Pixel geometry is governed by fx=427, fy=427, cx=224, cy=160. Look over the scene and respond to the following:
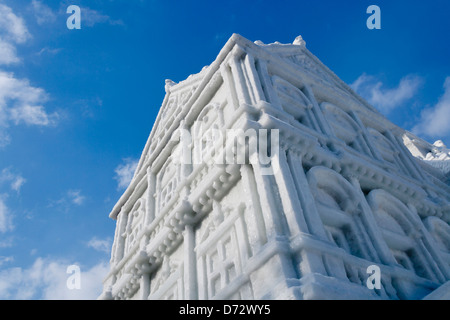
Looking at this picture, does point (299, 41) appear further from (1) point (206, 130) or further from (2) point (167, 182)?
(2) point (167, 182)

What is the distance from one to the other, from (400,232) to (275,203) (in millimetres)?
5436

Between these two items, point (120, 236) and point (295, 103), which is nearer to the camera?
point (295, 103)

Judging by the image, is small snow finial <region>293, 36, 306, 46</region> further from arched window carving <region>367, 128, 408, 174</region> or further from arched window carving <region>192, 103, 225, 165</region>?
arched window carving <region>192, 103, 225, 165</region>

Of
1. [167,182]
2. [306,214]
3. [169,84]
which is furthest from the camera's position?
[169,84]

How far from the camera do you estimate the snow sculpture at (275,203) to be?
28.8ft

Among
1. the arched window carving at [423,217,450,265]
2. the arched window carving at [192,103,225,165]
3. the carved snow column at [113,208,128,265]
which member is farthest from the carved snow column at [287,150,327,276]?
the carved snow column at [113,208,128,265]

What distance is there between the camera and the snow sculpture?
28.8ft

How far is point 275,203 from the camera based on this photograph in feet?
31.2

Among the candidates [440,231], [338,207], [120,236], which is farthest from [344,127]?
Result: [120,236]

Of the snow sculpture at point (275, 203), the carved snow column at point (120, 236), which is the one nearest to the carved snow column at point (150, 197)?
the snow sculpture at point (275, 203)

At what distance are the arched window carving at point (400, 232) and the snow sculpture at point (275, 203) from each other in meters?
0.04

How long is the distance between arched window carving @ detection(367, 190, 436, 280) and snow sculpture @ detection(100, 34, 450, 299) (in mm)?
35

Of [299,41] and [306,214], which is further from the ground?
[299,41]
